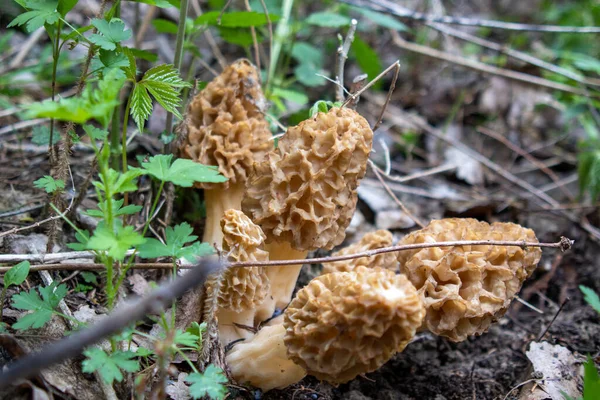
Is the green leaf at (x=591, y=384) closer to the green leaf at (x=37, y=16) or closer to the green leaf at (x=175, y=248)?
the green leaf at (x=175, y=248)

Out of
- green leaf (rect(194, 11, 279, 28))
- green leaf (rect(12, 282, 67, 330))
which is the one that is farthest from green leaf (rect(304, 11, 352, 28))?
green leaf (rect(12, 282, 67, 330))

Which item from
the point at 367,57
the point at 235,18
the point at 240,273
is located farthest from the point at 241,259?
the point at 367,57

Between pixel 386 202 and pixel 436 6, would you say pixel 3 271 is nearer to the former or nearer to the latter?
pixel 386 202

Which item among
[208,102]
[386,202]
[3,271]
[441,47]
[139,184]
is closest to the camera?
[3,271]

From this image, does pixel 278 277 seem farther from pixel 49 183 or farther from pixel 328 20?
pixel 328 20

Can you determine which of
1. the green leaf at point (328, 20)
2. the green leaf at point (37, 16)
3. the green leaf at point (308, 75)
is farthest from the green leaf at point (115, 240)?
the green leaf at point (308, 75)

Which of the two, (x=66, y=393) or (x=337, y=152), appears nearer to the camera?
(x=66, y=393)

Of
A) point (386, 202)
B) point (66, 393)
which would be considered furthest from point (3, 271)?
point (386, 202)
